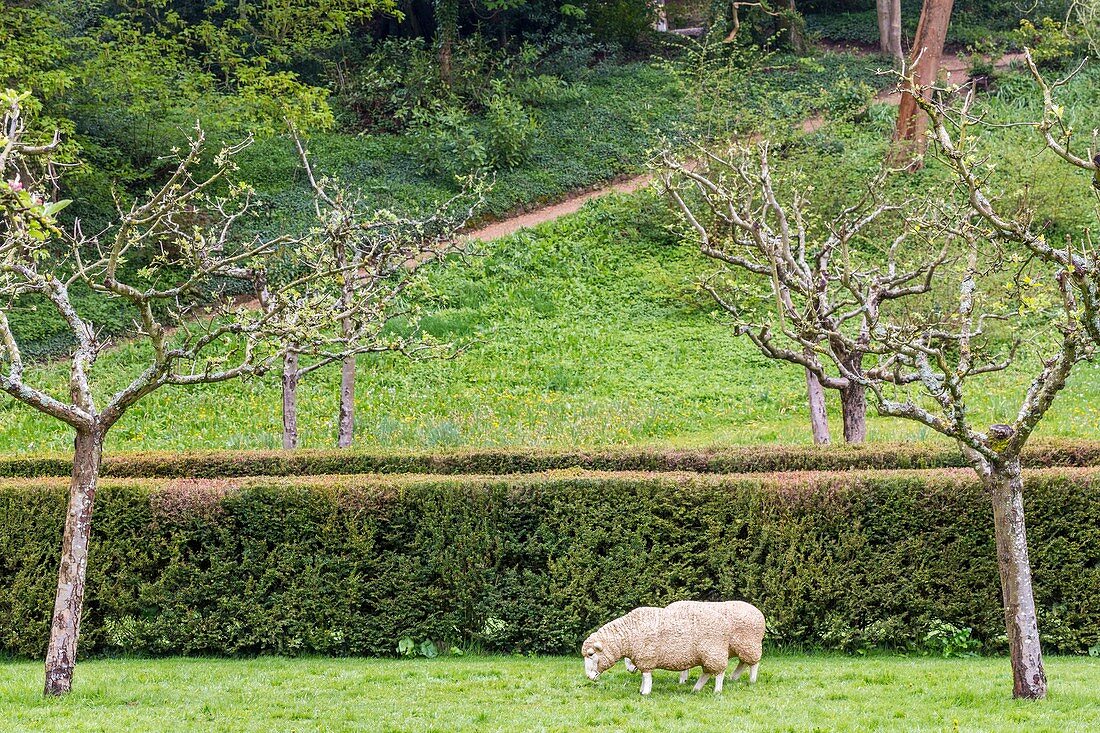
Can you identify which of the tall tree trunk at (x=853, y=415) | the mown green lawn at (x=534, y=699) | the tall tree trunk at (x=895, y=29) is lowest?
the mown green lawn at (x=534, y=699)

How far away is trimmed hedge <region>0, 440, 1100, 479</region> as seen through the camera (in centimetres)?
968

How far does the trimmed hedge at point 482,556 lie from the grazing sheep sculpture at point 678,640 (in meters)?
1.64

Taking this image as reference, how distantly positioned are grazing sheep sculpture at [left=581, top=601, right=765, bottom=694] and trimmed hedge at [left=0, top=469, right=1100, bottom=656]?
5.36 ft

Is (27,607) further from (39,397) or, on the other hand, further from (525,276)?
(525,276)

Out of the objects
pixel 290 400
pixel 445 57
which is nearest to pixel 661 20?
pixel 445 57

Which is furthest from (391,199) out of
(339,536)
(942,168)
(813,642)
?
(813,642)

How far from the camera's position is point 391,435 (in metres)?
13.8

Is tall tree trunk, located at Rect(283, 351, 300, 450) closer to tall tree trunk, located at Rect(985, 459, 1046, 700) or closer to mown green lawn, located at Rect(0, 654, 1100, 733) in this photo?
mown green lawn, located at Rect(0, 654, 1100, 733)

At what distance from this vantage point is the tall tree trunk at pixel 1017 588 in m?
6.18

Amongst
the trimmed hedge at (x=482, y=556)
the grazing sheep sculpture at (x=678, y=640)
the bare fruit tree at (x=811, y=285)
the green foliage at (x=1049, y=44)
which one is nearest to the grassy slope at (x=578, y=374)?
the trimmed hedge at (x=482, y=556)

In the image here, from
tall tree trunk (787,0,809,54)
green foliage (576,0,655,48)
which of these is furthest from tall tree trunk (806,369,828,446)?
green foliage (576,0,655,48)

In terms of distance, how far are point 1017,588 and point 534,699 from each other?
3086 mm

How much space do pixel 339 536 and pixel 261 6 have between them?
71.6ft

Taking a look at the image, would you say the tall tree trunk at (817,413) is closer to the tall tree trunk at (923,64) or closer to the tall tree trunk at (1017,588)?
the tall tree trunk at (1017,588)
